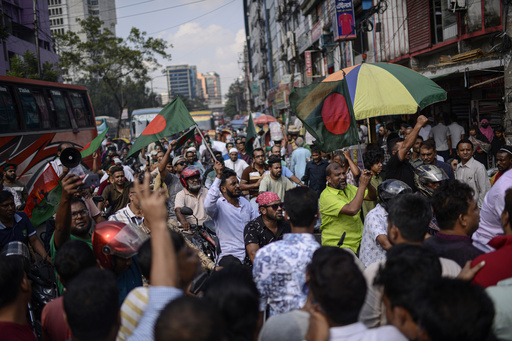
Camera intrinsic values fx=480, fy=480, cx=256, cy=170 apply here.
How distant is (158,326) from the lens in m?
1.85

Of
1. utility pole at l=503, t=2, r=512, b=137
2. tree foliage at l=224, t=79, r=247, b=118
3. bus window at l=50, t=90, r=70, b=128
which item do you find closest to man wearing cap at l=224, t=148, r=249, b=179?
utility pole at l=503, t=2, r=512, b=137

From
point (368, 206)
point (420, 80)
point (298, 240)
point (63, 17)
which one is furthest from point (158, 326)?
point (63, 17)

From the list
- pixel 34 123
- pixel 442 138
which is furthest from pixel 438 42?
pixel 34 123

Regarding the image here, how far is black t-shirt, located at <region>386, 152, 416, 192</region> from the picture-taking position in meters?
5.77

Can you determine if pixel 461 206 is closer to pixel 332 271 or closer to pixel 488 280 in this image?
pixel 488 280

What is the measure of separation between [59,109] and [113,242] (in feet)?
41.5

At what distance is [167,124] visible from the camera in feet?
25.2

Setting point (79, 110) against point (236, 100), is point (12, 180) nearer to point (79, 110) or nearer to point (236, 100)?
point (79, 110)

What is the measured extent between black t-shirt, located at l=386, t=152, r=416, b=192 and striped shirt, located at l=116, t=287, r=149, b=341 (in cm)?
404

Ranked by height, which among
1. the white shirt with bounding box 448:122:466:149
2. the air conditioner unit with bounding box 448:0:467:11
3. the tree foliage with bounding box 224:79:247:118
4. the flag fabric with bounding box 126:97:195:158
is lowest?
the white shirt with bounding box 448:122:466:149

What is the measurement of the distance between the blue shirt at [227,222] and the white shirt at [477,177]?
10.3 feet

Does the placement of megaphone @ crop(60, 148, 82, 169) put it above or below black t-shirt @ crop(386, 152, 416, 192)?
above

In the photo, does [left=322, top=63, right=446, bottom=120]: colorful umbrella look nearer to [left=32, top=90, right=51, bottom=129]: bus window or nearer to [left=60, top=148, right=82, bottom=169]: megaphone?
[left=60, top=148, right=82, bottom=169]: megaphone

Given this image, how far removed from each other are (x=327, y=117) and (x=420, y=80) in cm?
178
